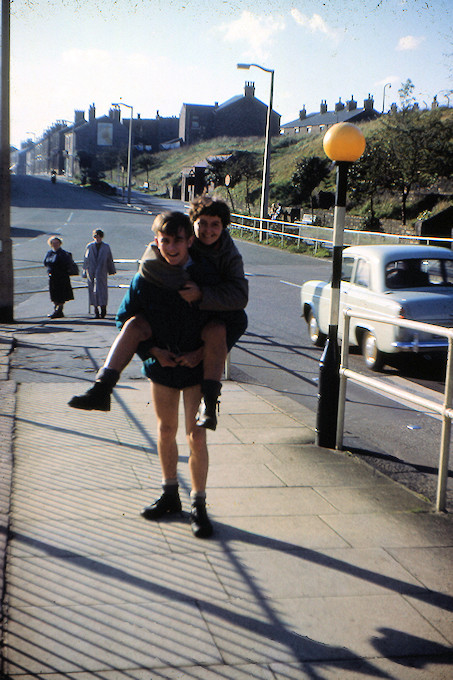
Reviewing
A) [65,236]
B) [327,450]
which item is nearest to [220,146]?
[65,236]

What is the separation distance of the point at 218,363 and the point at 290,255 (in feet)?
91.1

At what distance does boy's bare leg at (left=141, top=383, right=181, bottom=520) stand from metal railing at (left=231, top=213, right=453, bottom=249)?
2026cm

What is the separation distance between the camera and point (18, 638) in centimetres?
295

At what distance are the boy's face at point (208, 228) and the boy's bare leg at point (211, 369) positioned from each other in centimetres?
46

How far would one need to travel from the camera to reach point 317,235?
32.3 m

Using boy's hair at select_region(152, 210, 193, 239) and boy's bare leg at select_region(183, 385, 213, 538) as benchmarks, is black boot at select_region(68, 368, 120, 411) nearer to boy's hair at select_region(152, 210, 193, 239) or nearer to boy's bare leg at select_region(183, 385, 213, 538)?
boy's bare leg at select_region(183, 385, 213, 538)

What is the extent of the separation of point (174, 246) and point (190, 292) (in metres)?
0.26

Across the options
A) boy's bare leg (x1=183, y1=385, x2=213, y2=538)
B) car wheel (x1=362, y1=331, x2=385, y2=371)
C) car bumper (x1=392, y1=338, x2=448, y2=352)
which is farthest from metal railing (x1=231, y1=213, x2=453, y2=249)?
boy's bare leg (x1=183, y1=385, x2=213, y2=538)

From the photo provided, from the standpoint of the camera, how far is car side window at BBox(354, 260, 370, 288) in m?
10.2

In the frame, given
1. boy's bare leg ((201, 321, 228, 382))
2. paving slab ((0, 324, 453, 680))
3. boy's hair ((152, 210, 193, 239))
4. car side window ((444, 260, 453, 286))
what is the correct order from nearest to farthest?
1. paving slab ((0, 324, 453, 680))
2. boy's hair ((152, 210, 193, 239))
3. boy's bare leg ((201, 321, 228, 382))
4. car side window ((444, 260, 453, 286))

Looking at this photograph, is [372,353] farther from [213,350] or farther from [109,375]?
[109,375]

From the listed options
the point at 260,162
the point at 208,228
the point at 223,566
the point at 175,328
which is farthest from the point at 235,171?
the point at 223,566

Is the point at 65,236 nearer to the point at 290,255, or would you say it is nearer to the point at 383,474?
the point at 290,255

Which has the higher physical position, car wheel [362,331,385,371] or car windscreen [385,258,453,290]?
car windscreen [385,258,453,290]
